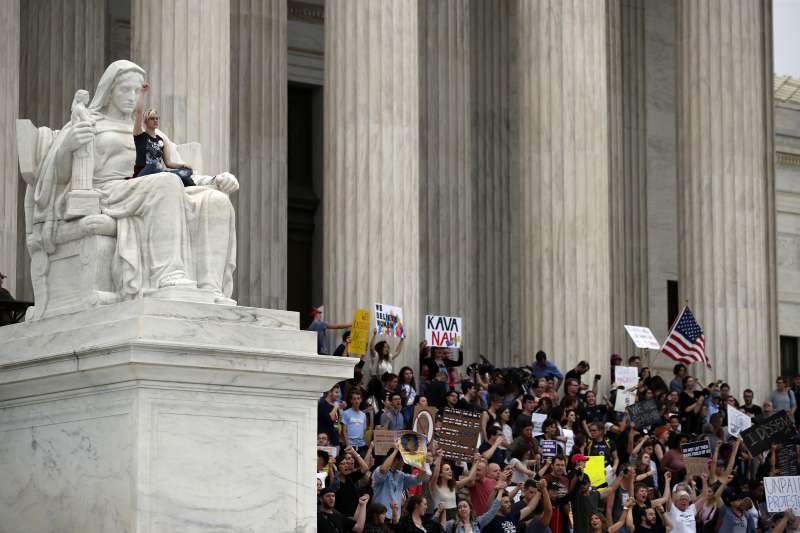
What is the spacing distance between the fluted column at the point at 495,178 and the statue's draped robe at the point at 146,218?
26912mm

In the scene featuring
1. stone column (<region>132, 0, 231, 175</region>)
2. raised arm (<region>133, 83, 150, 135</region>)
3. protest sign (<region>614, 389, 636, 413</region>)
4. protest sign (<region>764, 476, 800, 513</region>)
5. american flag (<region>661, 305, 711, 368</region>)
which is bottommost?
protest sign (<region>764, 476, 800, 513</region>)

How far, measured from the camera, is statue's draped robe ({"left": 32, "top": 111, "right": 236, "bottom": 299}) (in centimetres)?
1611

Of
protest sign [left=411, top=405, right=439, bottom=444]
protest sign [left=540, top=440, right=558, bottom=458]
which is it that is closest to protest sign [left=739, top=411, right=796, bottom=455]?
protest sign [left=540, top=440, right=558, bottom=458]

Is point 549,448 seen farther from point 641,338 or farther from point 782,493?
point 641,338

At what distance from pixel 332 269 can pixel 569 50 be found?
23.2 ft

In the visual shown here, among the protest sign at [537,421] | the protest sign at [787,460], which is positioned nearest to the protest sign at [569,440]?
the protest sign at [537,421]

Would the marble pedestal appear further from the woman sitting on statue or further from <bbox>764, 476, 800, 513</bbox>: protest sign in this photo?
<bbox>764, 476, 800, 513</bbox>: protest sign

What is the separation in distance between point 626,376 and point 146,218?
19075 mm

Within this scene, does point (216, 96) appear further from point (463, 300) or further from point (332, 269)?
point (463, 300)

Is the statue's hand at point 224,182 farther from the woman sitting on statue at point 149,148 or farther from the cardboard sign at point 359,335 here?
the cardboard sign at point 359,335

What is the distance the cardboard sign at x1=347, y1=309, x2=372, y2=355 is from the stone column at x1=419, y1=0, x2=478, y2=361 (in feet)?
34.9

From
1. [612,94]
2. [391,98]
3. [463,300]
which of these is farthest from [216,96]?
[612,94]

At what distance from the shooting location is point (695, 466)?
28688 millimetres

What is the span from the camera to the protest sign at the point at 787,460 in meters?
30.4
